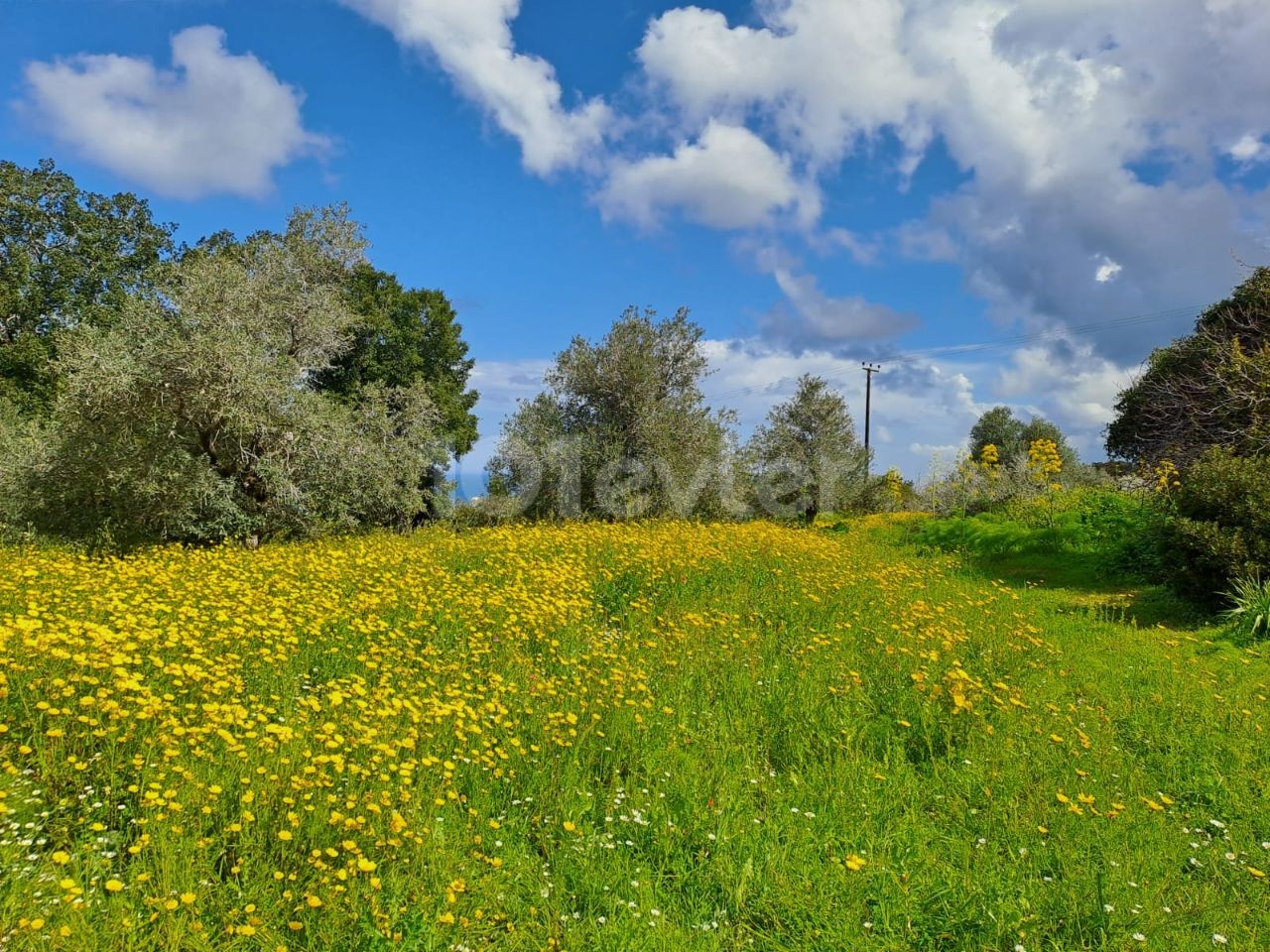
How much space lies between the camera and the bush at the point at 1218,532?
34.1ft

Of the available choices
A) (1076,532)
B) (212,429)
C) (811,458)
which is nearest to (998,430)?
(811,458)

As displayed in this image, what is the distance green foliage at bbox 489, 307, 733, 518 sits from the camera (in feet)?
71.0

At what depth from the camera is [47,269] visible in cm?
2748

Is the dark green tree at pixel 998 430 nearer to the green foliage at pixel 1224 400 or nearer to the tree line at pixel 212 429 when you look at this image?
the green foliage at pixel 1224 400

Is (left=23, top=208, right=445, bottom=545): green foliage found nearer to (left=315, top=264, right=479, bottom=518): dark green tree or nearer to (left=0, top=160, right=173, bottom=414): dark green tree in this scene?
(left=315, top=264, right=479, bottom=518): dark green tree

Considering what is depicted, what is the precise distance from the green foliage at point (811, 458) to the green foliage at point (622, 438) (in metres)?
6.85

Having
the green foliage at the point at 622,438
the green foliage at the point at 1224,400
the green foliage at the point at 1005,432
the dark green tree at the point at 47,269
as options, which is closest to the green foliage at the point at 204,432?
the green foliage at the point at 622,438

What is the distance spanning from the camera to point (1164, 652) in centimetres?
838

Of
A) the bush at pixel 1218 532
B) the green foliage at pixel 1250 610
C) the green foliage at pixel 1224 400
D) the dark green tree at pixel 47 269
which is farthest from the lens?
the dark green tree at pixel 47 269

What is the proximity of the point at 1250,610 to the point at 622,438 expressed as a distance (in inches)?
617

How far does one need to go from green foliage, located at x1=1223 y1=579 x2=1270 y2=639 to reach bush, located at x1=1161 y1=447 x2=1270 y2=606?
0.31 m

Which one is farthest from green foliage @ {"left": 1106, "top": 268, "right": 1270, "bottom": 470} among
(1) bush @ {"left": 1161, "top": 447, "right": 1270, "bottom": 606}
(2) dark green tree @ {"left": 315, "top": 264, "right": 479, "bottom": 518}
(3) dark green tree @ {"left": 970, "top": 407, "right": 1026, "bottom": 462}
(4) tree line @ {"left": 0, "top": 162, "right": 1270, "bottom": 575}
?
(3) dark green tree @ {"left": 970, "top": 407, "right": 1026, "bottom": 462}

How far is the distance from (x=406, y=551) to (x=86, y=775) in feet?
22.2

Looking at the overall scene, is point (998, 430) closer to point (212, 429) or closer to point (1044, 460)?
point (1044, 460)
